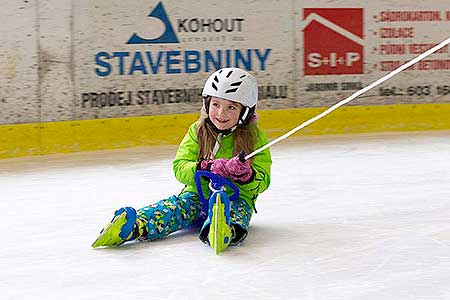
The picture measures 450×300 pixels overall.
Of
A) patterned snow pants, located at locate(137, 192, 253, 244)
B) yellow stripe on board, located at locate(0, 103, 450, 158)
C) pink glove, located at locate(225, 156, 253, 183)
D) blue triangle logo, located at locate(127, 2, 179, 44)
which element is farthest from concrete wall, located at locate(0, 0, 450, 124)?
pink glove, located at locate(225, 156, 253, 183)

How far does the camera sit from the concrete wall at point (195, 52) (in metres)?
6.04

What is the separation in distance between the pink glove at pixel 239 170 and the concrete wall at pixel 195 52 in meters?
3.17

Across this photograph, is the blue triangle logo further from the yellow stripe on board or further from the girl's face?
the girl's face

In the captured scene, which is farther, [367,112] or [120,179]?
[367,112]

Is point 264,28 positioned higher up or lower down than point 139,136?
higher up

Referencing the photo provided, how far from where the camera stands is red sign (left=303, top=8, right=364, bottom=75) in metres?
7.11

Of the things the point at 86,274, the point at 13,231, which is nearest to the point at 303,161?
the point at 13,231

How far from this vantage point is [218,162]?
3.16m

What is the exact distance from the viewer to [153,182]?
481 centimetres

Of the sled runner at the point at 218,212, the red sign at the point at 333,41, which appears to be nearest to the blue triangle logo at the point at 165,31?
the red sign at the point at 333,41

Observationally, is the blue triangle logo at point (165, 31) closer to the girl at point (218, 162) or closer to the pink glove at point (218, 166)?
the girl at point (218, 162)

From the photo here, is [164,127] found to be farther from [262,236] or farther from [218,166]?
[218,166]

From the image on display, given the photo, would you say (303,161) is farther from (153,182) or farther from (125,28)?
(125,28)

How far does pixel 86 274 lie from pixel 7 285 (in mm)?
248
